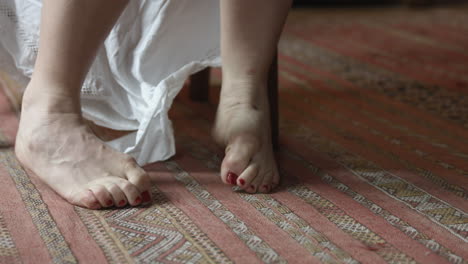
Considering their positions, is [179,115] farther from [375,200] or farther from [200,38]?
[375,200]

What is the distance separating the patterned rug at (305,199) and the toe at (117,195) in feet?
0.04

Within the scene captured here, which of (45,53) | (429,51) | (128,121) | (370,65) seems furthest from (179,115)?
(429,51)

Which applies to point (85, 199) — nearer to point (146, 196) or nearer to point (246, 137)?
point (146, 196)

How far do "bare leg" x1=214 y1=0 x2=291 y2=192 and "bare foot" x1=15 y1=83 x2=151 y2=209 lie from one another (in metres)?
0.14

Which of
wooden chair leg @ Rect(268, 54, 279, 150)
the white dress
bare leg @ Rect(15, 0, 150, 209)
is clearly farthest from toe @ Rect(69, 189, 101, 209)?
wooden chair leg @ Rect(268, 54, 279, 150)

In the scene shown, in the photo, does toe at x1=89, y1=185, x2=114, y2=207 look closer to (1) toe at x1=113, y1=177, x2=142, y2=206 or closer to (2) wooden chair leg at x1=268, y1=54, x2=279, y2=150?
(1) toe at x1=113, y1=177, x2=142, y2=206

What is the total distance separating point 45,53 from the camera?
32.6 inches

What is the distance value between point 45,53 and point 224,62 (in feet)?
0.91

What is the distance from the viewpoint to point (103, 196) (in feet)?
2.55

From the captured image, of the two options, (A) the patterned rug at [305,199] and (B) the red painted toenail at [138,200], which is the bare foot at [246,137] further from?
(B) the red painted toenail at [138,200]

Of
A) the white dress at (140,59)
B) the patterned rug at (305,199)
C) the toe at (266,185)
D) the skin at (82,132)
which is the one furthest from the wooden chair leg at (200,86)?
the toe at (266,185)

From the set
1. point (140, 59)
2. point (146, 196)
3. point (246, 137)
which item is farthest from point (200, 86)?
point (146, 196)

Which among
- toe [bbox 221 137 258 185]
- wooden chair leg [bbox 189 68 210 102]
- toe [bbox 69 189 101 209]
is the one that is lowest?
wooden chair leg [bbox 189 68 210 102]

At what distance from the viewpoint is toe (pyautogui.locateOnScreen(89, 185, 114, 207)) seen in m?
0.78
